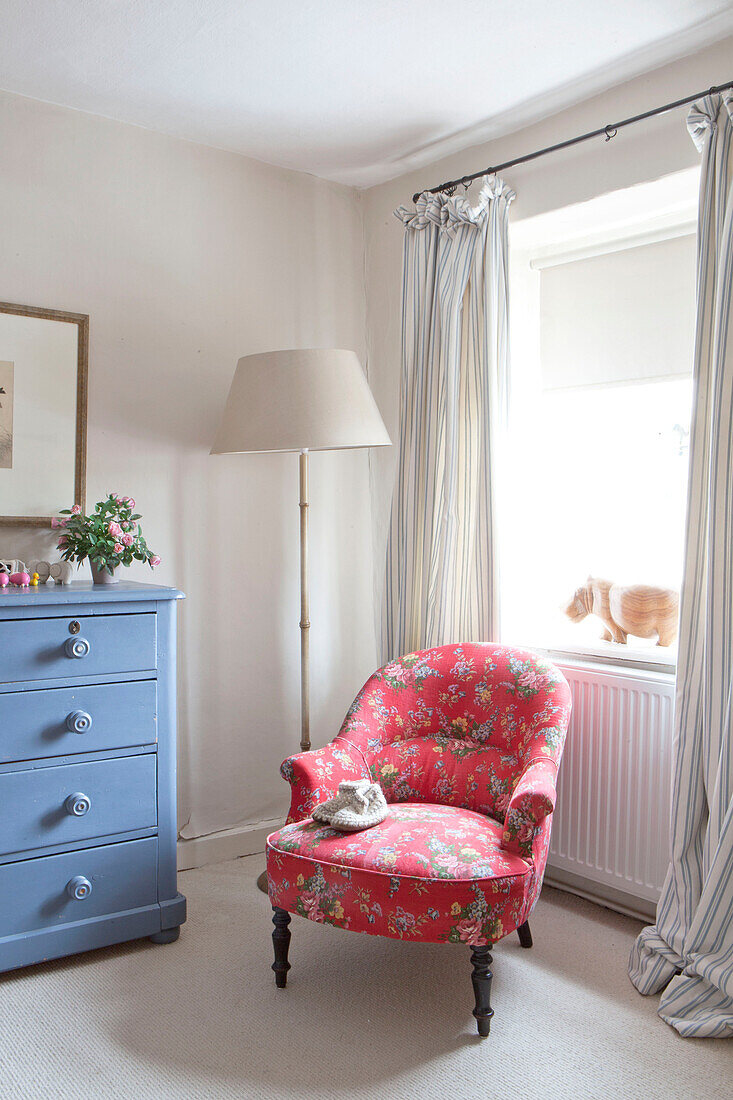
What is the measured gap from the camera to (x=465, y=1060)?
2012mm

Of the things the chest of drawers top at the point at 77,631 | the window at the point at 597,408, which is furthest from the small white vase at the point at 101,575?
the window at the point at 597,408

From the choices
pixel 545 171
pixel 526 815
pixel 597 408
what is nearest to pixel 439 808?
pixel 526 815

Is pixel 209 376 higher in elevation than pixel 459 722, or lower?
higher

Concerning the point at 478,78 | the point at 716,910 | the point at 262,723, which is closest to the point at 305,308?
the point at 478,78

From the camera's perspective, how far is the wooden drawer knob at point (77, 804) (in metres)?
2.39

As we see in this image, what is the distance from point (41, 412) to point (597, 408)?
1845 mm

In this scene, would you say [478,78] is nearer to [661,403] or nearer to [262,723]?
[661,403]

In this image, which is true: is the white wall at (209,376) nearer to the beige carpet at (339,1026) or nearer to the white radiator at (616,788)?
Result: the beige carpet at (339,1026)

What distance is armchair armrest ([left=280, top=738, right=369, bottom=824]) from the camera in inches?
94.6

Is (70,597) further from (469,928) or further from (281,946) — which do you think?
(469,928)

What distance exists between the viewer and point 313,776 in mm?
2416

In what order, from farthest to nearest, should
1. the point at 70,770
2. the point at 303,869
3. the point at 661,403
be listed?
the point at 661,403
the point at 70,770
the point at 303,869

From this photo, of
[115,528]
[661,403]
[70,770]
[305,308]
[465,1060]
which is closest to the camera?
[465,1060]

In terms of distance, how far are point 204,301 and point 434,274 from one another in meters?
0.84
